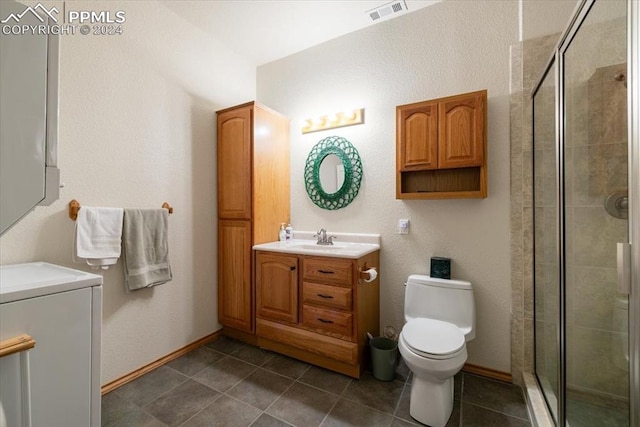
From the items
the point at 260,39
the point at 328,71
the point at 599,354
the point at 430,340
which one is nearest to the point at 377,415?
the point at 430,340

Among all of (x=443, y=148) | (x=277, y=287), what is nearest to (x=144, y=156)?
(x=277, y=287)

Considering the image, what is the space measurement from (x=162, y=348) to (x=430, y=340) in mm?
1931

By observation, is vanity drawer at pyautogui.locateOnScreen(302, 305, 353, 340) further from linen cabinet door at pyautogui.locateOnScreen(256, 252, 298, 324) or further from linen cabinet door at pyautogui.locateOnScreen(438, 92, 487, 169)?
linen cabinet door at pyautogui.locateOnScreen(438, 92, 487, 169)

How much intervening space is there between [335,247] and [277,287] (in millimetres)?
574

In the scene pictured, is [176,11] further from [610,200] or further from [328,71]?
[610,200]

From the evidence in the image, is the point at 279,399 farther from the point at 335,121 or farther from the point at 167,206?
the point at 335,121

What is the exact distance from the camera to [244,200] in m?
2.40

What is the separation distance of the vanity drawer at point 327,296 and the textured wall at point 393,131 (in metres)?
0.53

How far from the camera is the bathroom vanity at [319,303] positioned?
1.91 metres

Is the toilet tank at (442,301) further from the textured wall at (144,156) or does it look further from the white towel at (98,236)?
the white towel at (98,236)

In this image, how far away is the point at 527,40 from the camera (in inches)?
71.8

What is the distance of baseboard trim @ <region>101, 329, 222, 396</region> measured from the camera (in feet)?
5.96

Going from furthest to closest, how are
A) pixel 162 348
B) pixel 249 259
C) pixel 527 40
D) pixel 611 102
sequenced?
pixel 249 259 < pixel 162 348 < pixel 527 40 < pixel 611 102

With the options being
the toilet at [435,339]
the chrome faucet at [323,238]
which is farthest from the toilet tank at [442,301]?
the chrome faucet at [323,238]
